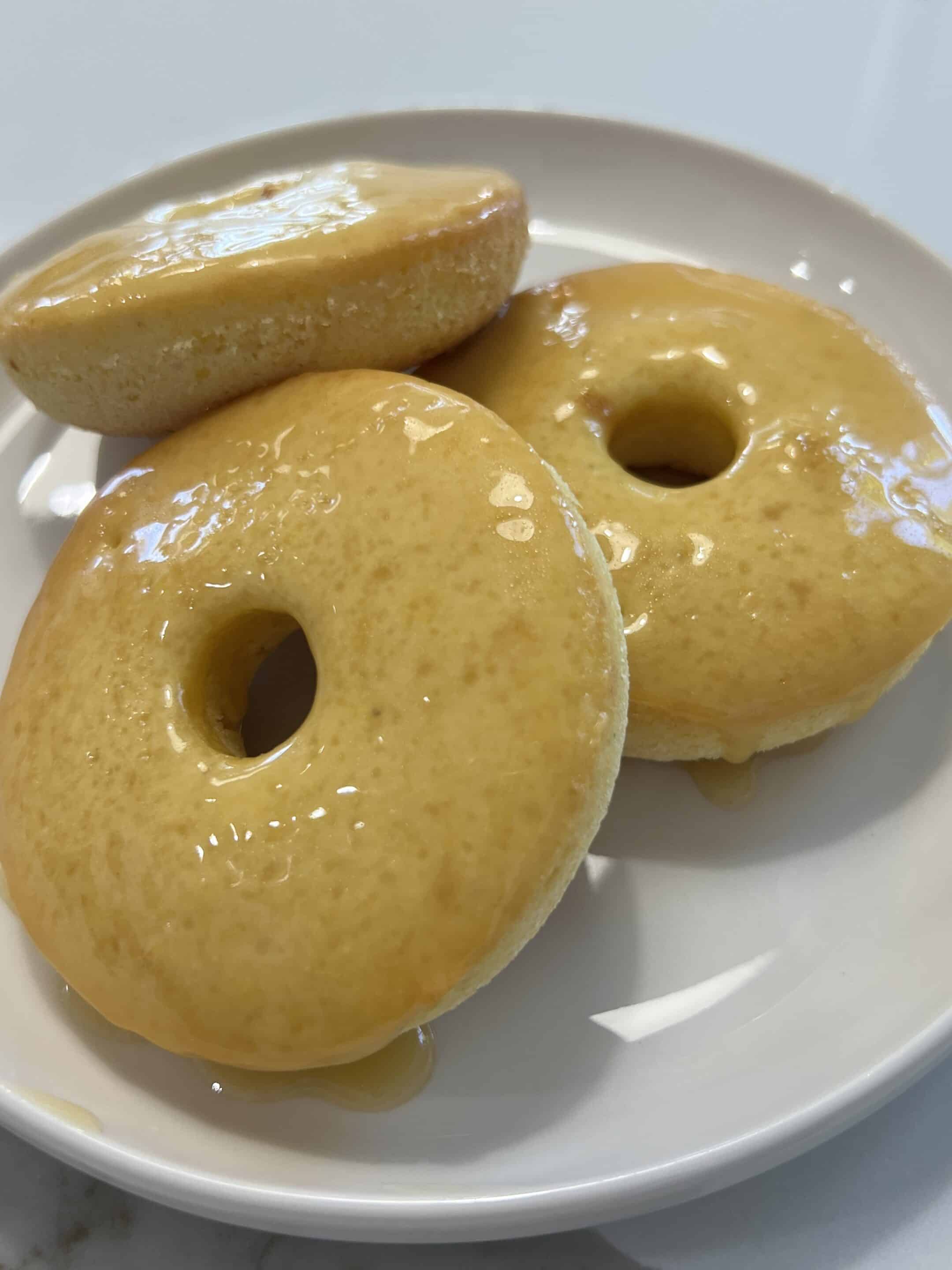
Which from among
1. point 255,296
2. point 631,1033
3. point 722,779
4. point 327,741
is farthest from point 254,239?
point 631,1033

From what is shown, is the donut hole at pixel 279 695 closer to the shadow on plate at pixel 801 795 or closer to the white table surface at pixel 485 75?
the shadow on plate at pixel 801 795

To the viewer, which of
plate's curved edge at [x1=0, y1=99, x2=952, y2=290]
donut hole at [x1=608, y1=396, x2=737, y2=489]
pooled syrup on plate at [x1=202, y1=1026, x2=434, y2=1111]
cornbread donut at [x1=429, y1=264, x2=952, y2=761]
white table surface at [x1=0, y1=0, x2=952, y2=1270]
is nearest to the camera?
pooled syrup on plate at [x1=202, y1=1026, x2=434, y2=1111]

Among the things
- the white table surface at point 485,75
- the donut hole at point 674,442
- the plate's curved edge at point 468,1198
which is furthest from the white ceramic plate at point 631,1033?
the white table surface at point 485,75

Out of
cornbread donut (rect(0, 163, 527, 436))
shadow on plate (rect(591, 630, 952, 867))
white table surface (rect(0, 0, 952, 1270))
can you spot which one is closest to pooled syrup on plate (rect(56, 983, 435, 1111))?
shadow on plate (rect(591, 630, 952, 867))

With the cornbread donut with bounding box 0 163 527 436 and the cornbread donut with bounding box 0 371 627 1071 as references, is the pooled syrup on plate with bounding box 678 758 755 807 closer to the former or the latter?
the cornbread donut with bounding box 0 371 627 1071

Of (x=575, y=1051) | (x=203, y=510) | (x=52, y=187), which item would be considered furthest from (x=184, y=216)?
(x=575, y=1051)

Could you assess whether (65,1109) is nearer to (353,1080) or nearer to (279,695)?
(353,1080)
